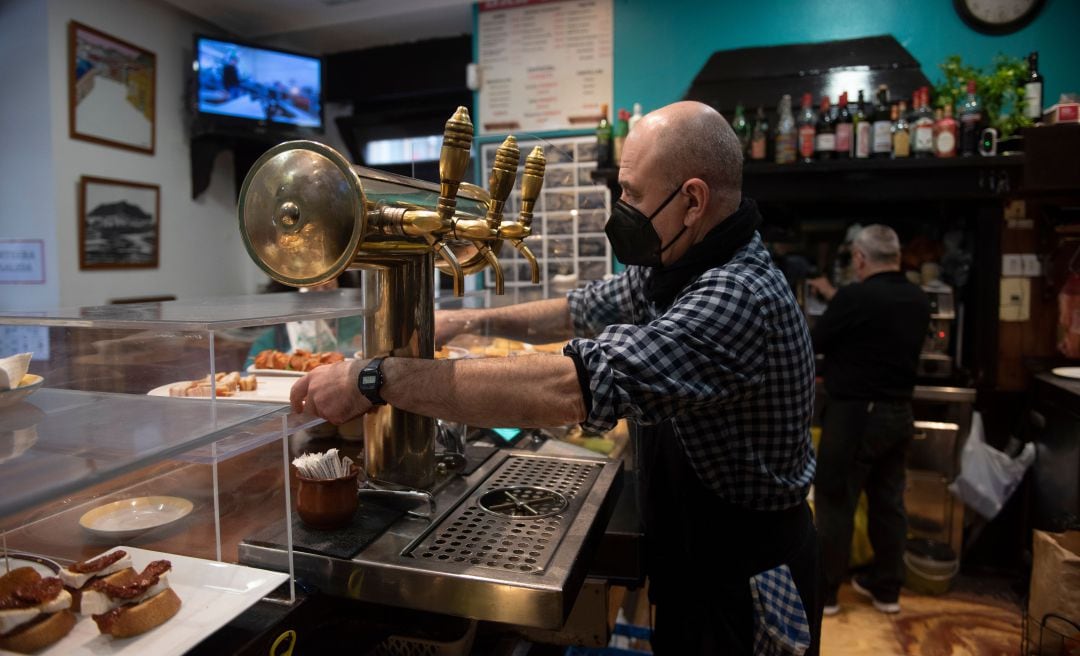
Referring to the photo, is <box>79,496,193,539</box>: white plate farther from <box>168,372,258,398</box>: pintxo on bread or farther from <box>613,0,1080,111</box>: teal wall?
<box>613,0,1080,111</box>: teal wall

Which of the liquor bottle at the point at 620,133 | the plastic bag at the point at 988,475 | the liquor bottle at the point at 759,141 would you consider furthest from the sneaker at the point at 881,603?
the liquor bottle at the point at 620,133

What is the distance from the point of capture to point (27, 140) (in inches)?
149

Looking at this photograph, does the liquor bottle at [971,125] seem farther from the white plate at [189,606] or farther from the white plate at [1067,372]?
the white plate at [189,606]

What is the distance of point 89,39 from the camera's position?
3875mm

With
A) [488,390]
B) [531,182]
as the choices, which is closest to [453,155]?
[531,182]

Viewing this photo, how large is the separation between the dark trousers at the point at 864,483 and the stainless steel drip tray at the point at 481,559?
2287mm

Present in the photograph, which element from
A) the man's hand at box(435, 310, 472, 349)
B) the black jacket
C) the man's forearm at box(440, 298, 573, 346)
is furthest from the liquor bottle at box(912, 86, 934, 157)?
the man's hand at box(435, 310, 472, 349)

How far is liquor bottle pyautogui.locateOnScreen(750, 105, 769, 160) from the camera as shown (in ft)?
11.7

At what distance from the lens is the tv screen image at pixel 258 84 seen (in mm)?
4410

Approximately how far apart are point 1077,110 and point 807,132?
1170 millimetres

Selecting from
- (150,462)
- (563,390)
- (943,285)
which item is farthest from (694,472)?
(943,285)

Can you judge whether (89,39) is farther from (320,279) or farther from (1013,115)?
(1013,115)

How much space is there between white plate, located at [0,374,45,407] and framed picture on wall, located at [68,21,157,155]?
3.68 meters

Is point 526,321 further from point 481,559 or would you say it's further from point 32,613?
point 32,613
